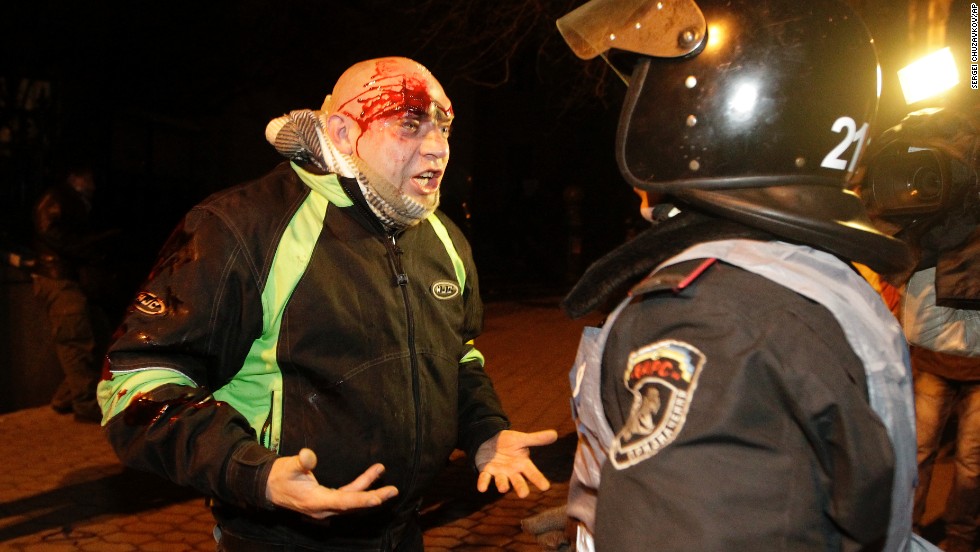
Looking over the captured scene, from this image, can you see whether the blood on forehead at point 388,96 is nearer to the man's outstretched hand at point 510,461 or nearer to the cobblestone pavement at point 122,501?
the man's outstretched hand at point 510,461

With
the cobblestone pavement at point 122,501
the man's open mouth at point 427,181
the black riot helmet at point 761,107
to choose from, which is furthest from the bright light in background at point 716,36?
the cobblestone pavement at point 122,501

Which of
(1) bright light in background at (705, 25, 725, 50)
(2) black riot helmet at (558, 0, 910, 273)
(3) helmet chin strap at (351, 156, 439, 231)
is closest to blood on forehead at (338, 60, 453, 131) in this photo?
(3) helmet chin strap at (351, 156, 439, 231)

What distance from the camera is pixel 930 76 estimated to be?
4.64 metres

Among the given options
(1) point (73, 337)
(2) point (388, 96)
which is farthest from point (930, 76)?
(1) point (73, 337)

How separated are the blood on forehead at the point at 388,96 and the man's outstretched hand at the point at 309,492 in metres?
1.01

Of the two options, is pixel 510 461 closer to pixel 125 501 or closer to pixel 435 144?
pixel 435 144

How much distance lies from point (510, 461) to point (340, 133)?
1070 mm

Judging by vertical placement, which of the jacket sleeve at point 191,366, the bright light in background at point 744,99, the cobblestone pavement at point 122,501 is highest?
the bright light in background at point 744,99

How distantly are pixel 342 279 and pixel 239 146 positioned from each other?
1698 centimetres

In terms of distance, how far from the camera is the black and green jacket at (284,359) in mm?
1943

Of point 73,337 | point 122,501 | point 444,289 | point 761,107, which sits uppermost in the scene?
point 761,107

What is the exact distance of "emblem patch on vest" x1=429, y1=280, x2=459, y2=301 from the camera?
95.7 inches

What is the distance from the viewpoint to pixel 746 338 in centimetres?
128

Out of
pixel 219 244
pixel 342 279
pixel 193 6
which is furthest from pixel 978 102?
pixel 193 6
